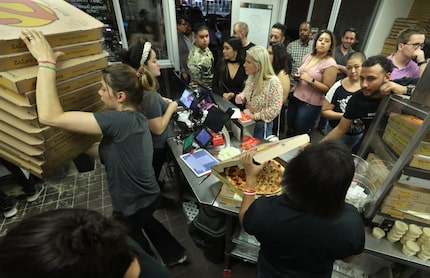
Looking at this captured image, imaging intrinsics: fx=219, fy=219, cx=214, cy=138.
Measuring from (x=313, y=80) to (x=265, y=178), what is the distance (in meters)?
1.69

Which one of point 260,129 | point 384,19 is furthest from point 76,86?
point 384,19

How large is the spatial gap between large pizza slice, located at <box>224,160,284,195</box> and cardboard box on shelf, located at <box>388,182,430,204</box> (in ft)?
1.78

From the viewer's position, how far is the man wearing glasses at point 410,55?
2.21m

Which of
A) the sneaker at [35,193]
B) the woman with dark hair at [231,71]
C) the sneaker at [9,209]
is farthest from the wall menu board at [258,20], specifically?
the sneaker at [9,209]

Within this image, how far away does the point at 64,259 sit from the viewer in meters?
0.49

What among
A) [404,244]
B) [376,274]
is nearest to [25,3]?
[404,244]

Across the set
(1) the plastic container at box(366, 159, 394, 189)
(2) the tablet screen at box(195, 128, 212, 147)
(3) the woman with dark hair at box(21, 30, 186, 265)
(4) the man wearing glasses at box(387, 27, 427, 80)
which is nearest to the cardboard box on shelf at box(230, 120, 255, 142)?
(2) the tablet screen at box(195, 128, 212, 147)

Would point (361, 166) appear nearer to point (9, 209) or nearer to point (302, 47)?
point (302, 47)

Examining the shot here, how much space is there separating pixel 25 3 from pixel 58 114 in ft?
1.72

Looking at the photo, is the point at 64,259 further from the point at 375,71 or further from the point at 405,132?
the point at 375,71

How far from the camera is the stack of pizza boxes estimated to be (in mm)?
890

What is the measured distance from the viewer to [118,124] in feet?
3.75

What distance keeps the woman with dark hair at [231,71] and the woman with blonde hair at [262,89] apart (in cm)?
39

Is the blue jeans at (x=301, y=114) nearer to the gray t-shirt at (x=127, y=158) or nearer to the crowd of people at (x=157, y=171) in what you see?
the crowd of people at (x=157, y=171)
